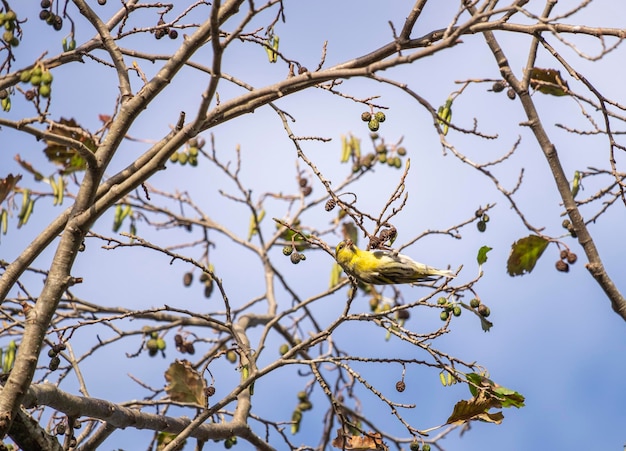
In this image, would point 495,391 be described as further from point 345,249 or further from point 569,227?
point 569,227

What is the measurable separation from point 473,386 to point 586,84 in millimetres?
1635

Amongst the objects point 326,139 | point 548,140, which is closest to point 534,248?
point 548,140

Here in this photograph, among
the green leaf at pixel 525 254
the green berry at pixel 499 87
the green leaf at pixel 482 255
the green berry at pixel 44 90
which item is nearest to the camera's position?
the green berry at pixel 44 90

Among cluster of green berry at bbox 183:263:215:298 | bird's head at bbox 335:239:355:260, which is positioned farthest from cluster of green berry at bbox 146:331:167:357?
bird's head at bbox 335:239:355:260

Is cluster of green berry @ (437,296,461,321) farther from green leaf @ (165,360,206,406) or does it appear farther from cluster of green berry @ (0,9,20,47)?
cluster of green berry @ (0,9,20,47)

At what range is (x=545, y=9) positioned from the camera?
490 centimetres

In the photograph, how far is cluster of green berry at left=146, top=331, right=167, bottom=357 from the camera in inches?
265

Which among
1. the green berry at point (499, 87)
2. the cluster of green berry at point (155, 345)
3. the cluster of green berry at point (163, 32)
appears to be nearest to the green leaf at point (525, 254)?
the green berry at point (499, 87)

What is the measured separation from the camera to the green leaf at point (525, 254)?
5.46m

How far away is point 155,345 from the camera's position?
6742mm

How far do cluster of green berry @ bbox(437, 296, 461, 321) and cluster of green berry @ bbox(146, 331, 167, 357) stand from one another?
2966 millimetres

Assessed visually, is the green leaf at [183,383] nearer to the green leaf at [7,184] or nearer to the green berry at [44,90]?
the green leaf at [7,184]

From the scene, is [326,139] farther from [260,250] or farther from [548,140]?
[260,250]

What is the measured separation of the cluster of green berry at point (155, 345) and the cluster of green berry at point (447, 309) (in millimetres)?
2966
